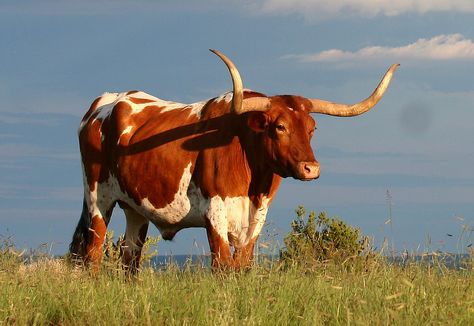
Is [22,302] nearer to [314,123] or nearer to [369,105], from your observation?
[314,123]

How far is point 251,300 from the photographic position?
6828 mm

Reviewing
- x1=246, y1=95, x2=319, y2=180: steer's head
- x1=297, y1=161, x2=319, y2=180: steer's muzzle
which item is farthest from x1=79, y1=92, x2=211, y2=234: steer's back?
x1=297, y1=161, x2=319, y2=180: steer's muzzle

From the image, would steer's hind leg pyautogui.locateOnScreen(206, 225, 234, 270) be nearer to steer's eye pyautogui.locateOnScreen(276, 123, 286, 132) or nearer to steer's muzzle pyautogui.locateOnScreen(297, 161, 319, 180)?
steer's muzzle pyautogui.locateOnScreen(297, 161, 319, 180)

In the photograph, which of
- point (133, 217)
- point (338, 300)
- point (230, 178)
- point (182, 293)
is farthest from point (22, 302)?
point (133, 217)

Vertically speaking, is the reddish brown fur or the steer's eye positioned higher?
the steer's eye

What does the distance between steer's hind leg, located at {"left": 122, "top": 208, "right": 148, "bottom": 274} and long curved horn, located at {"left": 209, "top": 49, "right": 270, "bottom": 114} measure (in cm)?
310

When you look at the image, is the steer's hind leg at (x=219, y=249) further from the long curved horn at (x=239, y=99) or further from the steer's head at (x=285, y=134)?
the long curved horn at (x=239, y=99)

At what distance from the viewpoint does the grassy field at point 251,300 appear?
644 cm

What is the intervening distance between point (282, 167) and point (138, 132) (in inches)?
104

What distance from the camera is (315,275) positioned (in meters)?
8.48

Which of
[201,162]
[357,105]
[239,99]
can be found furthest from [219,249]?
[357,105]

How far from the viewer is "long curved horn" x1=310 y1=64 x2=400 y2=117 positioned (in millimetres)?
11280

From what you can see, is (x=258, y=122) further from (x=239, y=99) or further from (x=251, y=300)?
(x=251, y=300)

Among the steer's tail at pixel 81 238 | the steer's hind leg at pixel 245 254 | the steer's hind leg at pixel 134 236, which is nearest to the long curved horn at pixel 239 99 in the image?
the steer's hind leg at pixel 245 254
